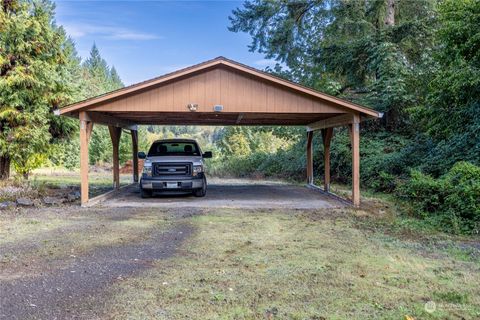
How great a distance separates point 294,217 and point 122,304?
5474mm

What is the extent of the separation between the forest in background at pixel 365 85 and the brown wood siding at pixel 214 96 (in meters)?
3.36

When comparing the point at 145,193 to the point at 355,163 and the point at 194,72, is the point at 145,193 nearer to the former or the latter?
the point at 194,72

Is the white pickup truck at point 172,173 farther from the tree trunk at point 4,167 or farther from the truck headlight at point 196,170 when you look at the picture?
the tree trunk at point 4,167

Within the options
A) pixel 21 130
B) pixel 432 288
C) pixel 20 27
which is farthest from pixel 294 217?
pixel 20 27

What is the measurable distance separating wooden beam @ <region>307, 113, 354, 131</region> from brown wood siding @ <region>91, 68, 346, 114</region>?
0.47m

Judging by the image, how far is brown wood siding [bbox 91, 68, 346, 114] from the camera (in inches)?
399

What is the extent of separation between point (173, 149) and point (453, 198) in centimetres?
783

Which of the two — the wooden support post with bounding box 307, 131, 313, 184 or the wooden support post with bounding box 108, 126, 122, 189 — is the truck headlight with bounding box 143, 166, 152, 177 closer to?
the wooden support post with bounding box 108, 126, 122, 189

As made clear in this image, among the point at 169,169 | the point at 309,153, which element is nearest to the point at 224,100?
the point at 169,169

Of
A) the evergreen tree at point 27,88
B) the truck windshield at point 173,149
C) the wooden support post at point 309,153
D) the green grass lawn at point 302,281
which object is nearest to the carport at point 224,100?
the truck windshield at point 173,149

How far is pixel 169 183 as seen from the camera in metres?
10.9

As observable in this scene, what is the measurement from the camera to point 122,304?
366 centimetres

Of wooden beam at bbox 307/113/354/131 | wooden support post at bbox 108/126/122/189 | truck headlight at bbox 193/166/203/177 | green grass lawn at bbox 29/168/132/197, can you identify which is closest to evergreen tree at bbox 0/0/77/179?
green grass lawn at bbox 29/168/132/197

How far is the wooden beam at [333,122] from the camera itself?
416 inches
